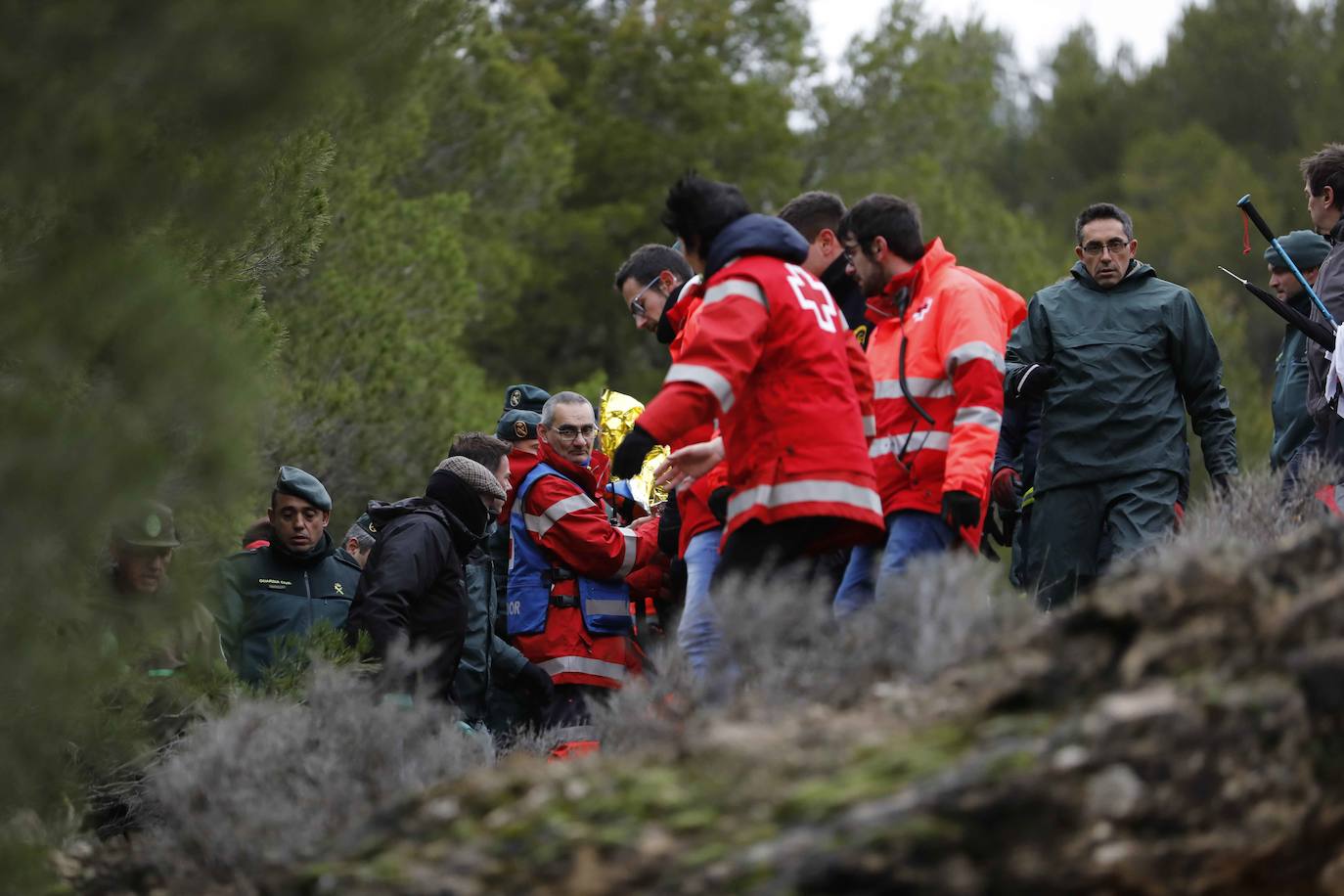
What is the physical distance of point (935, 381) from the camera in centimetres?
657

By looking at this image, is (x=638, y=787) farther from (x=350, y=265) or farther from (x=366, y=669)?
(x=350, y=265)

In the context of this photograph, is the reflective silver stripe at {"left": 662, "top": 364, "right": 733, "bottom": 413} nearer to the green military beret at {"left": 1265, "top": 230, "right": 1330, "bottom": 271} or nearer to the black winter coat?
the black winter coat

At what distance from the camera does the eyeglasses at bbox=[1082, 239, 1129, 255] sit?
25.5 feet

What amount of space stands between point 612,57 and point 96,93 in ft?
86.9

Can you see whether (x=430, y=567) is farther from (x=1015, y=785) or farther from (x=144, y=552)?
(x=1015, y=785)

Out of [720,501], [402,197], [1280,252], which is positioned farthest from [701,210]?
[402,197]

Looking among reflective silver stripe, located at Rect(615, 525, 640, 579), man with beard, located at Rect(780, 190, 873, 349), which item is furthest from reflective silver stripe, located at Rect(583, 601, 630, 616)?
man with beard, located at Rect(780, 190, 873, 349)

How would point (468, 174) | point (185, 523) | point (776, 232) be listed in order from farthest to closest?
point (468, 174) < point (776, 232) < point (185, 523)

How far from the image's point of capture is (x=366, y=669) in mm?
6172

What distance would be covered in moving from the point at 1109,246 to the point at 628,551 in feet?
7.57

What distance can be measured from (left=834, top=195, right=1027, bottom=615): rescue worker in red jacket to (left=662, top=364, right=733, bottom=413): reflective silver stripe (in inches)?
34.5

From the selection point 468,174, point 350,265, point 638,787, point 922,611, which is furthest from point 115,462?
point 468,174

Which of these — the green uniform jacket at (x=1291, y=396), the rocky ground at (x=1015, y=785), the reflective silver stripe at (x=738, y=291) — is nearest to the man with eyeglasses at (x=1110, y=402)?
the green uniform jacket at (x=1291, y=396)

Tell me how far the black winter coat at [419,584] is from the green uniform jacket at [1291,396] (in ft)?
12.0
